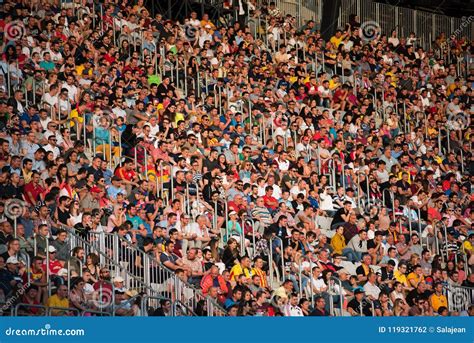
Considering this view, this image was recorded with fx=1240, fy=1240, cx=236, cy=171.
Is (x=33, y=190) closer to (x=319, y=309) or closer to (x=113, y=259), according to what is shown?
(x=113, y=259)

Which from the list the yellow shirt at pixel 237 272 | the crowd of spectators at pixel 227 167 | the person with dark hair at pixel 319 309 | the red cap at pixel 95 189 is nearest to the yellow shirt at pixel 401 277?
the crowd of spectators at pixel 227 167

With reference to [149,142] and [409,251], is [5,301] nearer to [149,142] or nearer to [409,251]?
[149,142]

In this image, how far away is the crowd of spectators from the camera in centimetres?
1867

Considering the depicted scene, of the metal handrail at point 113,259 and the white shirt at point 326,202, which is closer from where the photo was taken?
the metal handrail at point 113,259

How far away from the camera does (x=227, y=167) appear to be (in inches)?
869

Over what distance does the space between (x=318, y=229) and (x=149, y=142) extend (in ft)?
10.9

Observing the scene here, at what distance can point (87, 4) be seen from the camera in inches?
965

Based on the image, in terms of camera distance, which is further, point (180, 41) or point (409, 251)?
point (180, 41)

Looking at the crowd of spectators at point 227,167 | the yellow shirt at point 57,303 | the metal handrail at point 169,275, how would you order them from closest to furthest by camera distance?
1. the yellow shirt at point 57,303
2. the metal handrail at point 169,275
3. the crowd of spectators at point 227,167


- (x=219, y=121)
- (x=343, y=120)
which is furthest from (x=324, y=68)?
(x=219, y=121)

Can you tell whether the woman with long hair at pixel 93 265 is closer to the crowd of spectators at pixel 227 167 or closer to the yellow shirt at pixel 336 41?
the crowd of spectators at pixel 227 167

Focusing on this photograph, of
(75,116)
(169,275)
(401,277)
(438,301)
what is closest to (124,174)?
(75,116)

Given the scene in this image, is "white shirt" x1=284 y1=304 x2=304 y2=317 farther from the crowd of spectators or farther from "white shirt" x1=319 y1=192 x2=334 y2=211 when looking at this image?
"white shirt" x1=319 y1=192 x2=334 y2=211

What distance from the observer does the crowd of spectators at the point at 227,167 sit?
61.3ft
